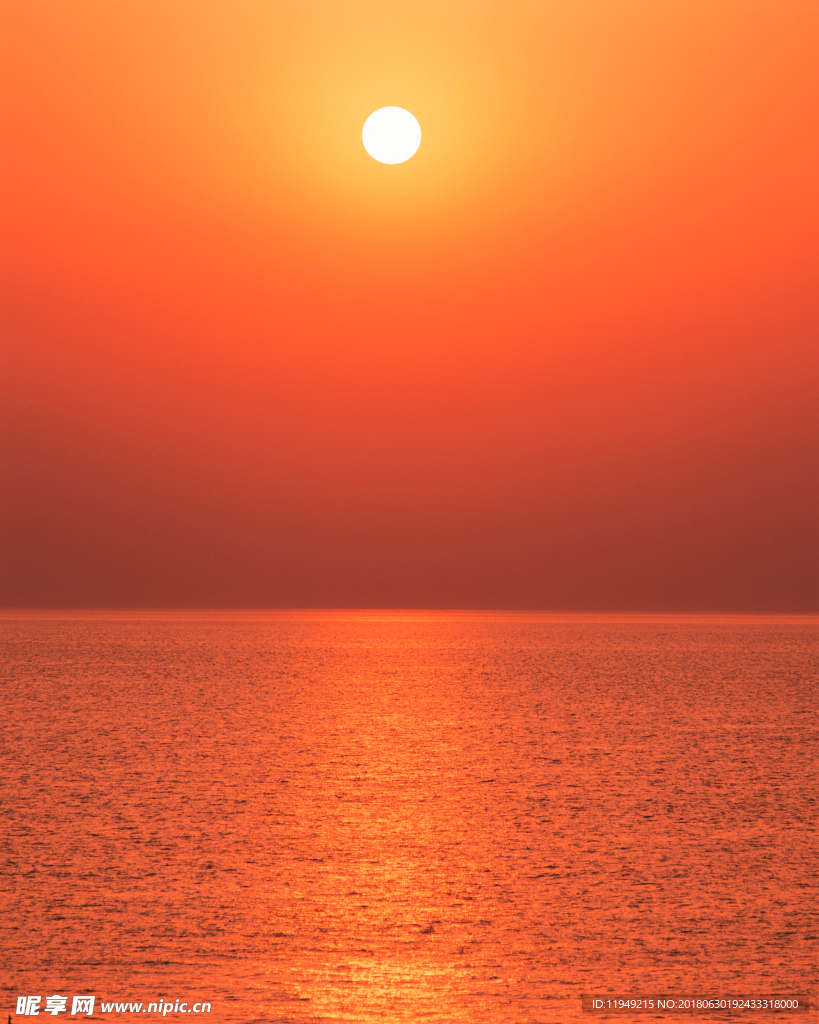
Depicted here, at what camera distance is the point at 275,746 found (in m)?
12.4

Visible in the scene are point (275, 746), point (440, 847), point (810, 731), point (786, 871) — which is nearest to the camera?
point (786, 871)

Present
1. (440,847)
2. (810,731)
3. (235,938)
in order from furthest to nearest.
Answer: (810,731)
(440,847)
(235,938)

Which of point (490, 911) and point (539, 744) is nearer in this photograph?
point (490, 911)

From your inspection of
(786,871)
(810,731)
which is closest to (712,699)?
(810,731)

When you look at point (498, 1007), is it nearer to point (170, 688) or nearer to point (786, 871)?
point (786, 871)

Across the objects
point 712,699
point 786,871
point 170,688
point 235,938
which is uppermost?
point 170,688

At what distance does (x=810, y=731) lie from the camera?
14000mm

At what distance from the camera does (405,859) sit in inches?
288

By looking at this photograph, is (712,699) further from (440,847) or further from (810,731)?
(440,847)

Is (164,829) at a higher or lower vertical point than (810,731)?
lower

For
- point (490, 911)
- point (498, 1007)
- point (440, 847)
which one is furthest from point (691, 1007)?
point (440, 847)

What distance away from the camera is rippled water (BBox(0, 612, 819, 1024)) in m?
5.21

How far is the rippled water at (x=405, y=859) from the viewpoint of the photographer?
521 centimetres

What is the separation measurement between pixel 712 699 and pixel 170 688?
32.7ft
